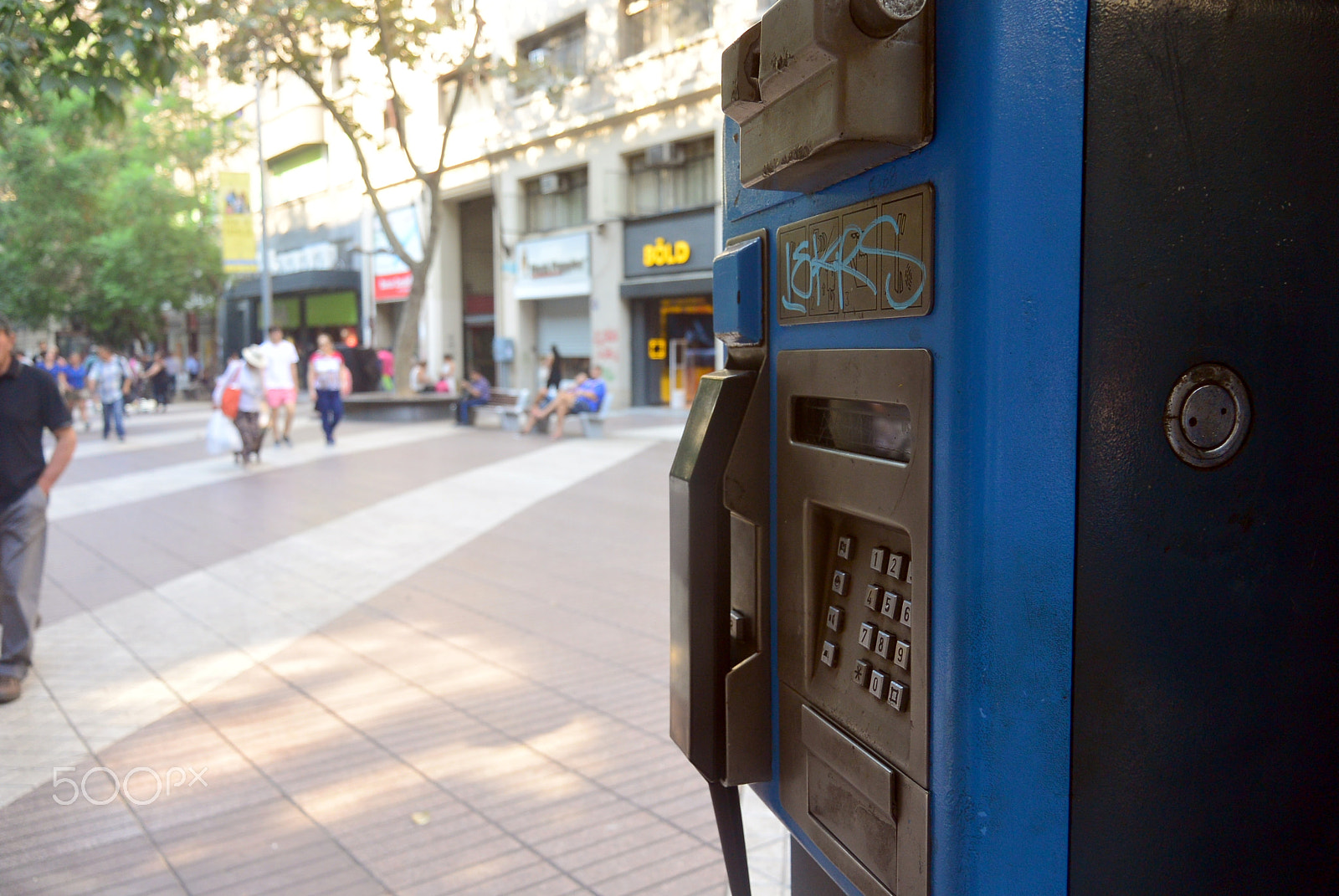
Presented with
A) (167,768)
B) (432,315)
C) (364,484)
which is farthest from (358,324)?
(167,768)

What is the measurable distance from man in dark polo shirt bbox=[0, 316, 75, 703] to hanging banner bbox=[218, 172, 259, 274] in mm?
22201

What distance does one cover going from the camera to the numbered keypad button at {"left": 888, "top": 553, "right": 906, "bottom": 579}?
139 centimetres

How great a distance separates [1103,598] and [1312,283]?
0.45 meters

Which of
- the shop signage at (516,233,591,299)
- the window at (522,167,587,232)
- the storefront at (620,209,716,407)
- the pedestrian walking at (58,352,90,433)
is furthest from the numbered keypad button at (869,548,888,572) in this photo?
the window at (522,167,587,232)

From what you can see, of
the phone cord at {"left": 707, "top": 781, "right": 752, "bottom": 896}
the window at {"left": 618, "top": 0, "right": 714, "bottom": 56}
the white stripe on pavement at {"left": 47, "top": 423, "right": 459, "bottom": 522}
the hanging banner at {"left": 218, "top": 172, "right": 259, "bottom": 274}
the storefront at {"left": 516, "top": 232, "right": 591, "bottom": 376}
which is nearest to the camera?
the phone cord at {"left": 707, "top": 781, "right": 752, "bottom": 896}

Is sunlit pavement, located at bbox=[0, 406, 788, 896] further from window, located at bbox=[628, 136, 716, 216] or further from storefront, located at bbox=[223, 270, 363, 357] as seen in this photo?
storefront, located at bbox=[223, 270, 363, 357]

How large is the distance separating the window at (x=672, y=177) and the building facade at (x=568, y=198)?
0.13ft

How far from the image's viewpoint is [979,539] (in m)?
1.20

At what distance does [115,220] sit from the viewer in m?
35.6

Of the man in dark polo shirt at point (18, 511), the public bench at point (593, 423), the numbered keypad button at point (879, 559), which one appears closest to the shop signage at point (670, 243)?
the public bench at point (593, 423)

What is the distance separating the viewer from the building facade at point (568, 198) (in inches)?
881

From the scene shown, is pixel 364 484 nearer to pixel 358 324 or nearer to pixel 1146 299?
pixel 1146 299

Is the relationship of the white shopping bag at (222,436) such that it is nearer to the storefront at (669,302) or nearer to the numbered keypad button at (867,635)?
the storefront at (669,302)

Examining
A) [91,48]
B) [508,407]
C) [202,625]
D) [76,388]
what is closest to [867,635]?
[91,48]
